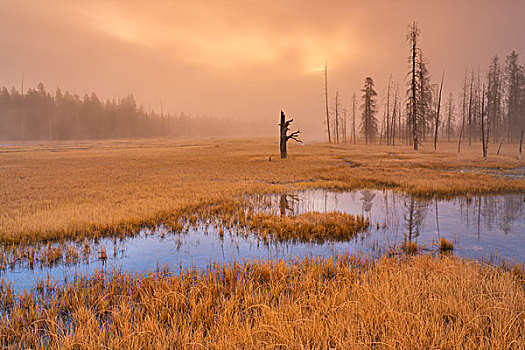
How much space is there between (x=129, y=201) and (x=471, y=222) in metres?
14.1

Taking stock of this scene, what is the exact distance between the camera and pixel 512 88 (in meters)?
55.4

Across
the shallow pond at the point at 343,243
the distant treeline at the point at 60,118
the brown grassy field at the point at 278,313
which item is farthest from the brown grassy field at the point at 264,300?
the distant treeline at the point at 60,118

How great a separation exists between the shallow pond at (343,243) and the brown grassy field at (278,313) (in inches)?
43.6

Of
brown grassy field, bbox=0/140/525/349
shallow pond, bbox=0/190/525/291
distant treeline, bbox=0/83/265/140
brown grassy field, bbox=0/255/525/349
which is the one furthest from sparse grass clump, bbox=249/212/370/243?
distant treeline, bbox=0/83/265/140

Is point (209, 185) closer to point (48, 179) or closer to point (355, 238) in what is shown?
point (355, 238)

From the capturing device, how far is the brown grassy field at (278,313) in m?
3.18

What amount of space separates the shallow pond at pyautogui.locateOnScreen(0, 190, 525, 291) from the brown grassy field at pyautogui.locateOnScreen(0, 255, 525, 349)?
111 cm

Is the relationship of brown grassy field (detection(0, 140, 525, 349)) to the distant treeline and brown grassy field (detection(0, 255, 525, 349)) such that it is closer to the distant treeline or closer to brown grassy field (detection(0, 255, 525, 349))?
brown grassy field (detection(0, 255, 525, 349))

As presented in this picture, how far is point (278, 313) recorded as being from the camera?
373 centimetres

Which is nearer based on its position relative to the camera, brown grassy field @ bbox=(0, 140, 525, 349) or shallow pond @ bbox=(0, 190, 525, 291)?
brown grassy field @ bbox=(0, 140, 525, 349)

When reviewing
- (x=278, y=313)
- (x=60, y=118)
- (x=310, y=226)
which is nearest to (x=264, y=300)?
(x=278, y=313)

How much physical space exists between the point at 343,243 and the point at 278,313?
4.66 m

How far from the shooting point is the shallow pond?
639 cm

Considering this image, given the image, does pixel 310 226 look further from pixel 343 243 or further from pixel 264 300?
pixel 264 300
